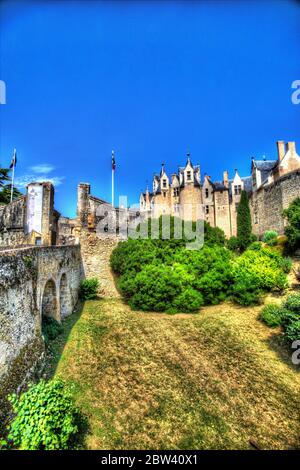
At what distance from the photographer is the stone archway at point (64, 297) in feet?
50.1

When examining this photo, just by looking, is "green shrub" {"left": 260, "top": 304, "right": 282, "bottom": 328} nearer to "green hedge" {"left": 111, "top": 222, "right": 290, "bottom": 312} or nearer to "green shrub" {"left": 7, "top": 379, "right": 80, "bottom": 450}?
"green hedge" {"left": 111, "top": 222, "right": 290, "bottom": 312}

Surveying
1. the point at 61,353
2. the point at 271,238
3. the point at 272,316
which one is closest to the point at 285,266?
the point at 272,316

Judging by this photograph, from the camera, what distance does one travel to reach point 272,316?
44.7 feet

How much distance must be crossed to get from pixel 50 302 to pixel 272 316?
12.3 metres

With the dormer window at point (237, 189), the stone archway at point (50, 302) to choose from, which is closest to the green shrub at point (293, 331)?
the stone archway at point (50, 302)

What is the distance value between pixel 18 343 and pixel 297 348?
11524 millimetres

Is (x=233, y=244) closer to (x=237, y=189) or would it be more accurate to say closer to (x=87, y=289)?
(x=237, y=189)

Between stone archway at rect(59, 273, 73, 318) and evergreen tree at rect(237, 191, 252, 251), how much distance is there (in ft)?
88.8

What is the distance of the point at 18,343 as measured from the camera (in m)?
7.17

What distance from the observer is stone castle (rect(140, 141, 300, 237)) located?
31.7 metres

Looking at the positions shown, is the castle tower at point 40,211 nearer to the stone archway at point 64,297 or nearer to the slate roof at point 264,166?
the stone archway at point 64,297

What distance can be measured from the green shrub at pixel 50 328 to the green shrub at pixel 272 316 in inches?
445

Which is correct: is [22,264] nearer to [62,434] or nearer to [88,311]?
[62,434]

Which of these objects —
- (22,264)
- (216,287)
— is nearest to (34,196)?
(22,264)
